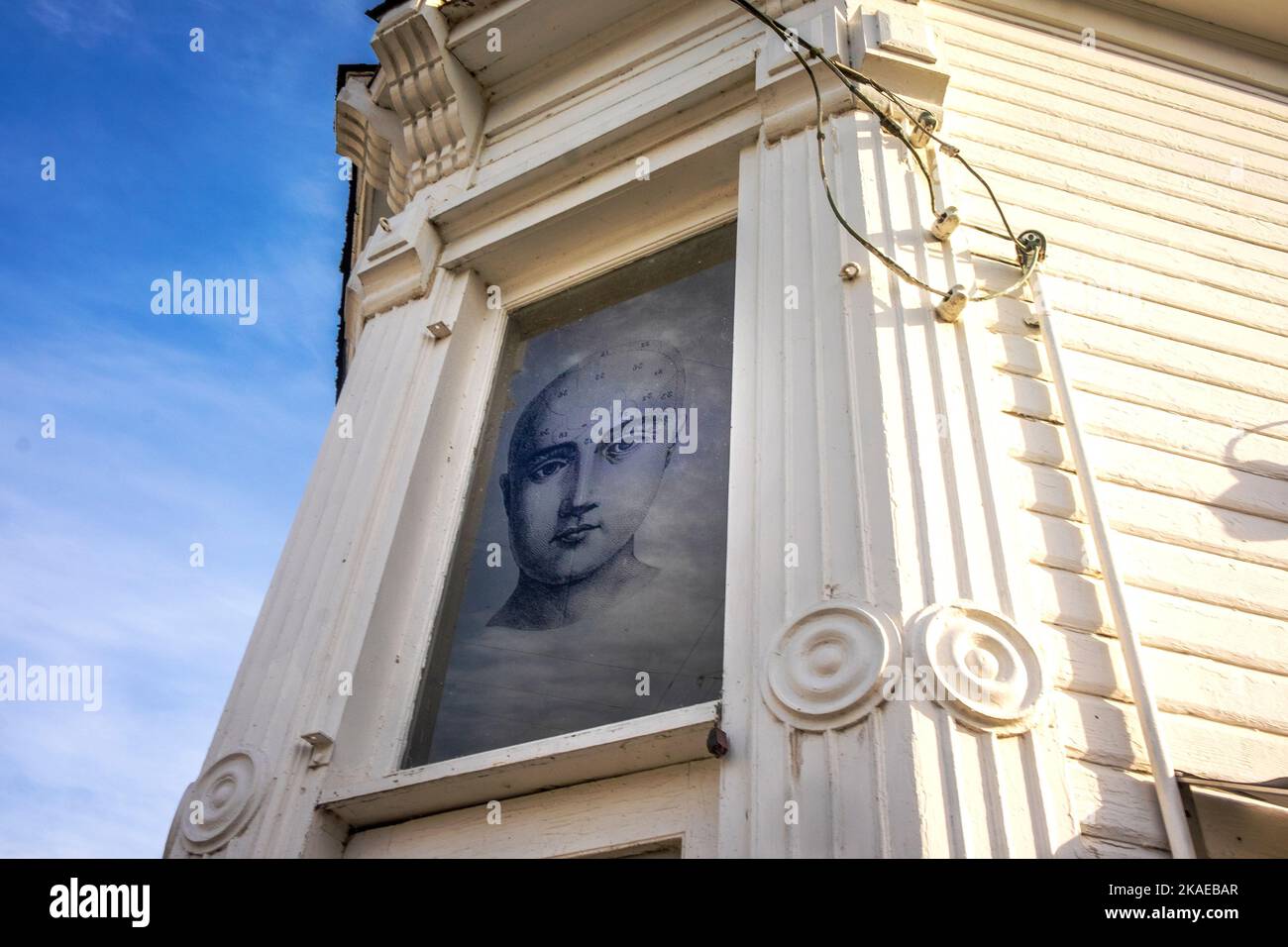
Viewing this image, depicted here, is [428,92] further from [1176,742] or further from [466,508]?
[1176,742]

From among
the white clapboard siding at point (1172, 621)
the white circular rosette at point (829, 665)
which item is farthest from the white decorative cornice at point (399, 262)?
the white clapboard siding at point (1172, 621)

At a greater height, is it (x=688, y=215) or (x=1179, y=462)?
(x=688, y=215)

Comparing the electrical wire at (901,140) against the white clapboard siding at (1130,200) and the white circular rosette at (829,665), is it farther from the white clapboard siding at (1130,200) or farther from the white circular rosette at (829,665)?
the white circular rosette at (829,665)

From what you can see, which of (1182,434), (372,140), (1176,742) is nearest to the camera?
(1176,742)

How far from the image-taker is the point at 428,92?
18.5ft

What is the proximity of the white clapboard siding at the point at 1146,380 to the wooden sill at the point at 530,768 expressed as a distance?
0.96m

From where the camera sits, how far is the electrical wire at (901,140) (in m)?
3.76

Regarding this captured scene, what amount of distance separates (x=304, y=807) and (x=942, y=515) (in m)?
2.03

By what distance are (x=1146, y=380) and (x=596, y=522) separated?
1.95 meters

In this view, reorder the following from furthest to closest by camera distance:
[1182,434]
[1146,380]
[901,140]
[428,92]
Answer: [428,92] → [901,140] → [1146,380] → [1182,434]

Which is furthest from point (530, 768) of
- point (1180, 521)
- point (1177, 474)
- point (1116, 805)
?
point (1177, 474)

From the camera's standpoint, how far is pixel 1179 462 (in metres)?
3.80
